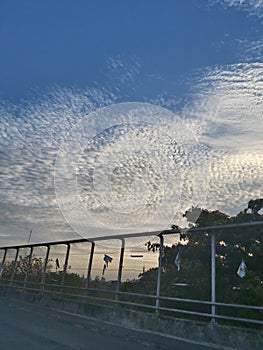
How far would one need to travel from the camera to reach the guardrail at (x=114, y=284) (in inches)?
272

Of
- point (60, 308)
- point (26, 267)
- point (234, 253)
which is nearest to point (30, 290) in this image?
point (26, 267)

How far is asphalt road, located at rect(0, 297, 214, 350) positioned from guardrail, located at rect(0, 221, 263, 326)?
0.71 meters

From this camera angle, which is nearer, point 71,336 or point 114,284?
point 71,336

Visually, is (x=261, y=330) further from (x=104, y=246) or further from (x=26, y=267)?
(x=26, y=267)

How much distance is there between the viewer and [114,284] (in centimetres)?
952

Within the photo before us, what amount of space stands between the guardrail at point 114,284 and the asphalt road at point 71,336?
2.33 feet

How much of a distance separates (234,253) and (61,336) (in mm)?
6262

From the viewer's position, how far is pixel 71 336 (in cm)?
678

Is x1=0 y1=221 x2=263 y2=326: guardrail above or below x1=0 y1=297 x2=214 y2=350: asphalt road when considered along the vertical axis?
above

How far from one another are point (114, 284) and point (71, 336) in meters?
2.81

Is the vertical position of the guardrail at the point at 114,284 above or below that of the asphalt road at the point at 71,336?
above

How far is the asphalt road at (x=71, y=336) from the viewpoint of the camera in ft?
19.5

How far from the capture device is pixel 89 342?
6.30 metres

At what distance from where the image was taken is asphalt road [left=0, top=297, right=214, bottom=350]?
19.5 feet
